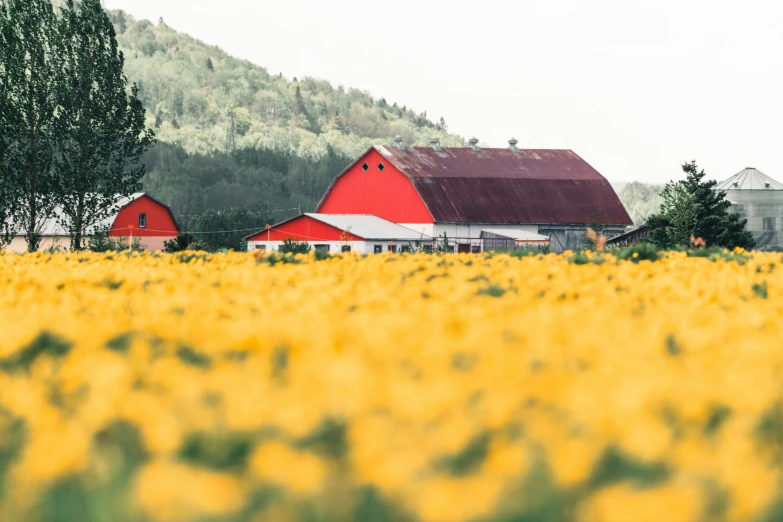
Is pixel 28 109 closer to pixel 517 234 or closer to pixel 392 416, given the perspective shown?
pixel 517 234

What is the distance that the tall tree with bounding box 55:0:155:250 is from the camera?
193ft

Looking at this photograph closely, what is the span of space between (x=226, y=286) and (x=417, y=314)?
3.78 metres

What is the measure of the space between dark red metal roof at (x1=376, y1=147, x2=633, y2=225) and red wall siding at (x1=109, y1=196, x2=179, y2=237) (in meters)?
24.2

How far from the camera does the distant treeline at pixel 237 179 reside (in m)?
149

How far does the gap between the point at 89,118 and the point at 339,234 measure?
20.7 meters

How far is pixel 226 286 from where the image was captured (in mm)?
11852

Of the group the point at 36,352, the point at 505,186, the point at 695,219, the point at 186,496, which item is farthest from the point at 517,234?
the point at 186,496

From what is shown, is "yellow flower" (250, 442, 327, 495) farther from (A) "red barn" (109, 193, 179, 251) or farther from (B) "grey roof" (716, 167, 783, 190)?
(A) "red barn" (109, 193, 179, 251)

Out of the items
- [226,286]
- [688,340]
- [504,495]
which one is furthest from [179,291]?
[504,495]

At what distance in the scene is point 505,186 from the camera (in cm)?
8706

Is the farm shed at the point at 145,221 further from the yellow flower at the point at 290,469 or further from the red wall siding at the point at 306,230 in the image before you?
the yellow flower at the point at 290,469

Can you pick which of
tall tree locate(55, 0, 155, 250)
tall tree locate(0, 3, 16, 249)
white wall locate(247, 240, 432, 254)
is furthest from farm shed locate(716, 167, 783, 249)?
tall tree locate(0, 3, 16, 249)

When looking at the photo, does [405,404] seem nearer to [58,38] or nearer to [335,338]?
[335,338]

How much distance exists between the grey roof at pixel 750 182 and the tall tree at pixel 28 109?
43.0 m
